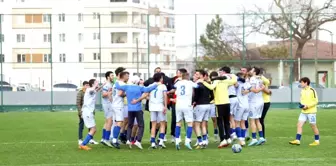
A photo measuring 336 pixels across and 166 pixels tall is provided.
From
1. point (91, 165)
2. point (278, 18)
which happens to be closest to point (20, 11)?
point (278, 18)

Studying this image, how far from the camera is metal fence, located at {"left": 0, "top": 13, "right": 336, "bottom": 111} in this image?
44.8 metres

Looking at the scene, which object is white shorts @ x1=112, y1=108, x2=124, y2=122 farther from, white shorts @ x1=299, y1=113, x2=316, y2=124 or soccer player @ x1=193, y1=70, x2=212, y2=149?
white shorts @ x1=299, y1=113, x2=316, y2=124

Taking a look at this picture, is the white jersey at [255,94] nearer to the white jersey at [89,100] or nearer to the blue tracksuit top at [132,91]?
the blue tracksuit top at [132,91]

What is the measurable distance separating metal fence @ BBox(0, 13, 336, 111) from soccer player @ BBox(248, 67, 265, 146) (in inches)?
936

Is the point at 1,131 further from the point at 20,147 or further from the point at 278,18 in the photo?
the point at 278,18

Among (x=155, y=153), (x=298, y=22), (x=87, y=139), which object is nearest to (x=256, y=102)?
(x=155, y=153)

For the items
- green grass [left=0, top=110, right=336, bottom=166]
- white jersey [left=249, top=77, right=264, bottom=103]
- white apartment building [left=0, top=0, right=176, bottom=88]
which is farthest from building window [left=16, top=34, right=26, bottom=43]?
white jersey [left=249, top=77, right=264, bottom=103]

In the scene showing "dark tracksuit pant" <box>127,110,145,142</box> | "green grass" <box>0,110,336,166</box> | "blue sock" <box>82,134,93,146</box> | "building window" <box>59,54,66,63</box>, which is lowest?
"green grass" <box>0,110,336,166</box>

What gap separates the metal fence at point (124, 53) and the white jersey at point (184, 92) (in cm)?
2505

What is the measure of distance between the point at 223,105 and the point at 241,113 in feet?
2.35

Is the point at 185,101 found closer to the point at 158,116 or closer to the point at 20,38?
the point at 158,116

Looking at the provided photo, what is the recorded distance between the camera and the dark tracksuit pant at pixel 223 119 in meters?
19.0

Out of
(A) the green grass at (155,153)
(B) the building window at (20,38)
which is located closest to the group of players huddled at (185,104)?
(A) the green grass at (155,153)

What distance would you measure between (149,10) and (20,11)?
12.1 m
